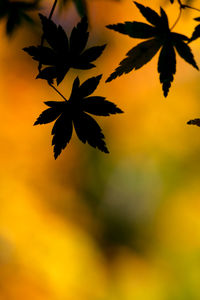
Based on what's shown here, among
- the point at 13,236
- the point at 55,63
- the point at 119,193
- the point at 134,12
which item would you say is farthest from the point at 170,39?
the point at 134,12

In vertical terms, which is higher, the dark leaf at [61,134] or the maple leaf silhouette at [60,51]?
the maple leaf silhouette at [60,51]

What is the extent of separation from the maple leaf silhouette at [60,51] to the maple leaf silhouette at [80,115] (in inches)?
1.5

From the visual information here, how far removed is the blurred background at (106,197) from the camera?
5543 mm

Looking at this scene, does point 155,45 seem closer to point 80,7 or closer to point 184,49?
point 184,49

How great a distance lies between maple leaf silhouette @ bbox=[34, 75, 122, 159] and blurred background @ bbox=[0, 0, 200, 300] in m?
4.85

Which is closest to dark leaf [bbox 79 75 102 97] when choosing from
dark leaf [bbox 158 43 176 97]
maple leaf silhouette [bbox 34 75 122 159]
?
maple leaf silhouette [bbox 34 75 122 159]

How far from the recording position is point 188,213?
559cm

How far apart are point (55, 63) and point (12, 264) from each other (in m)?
5.37

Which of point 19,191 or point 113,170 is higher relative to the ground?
point 113,170

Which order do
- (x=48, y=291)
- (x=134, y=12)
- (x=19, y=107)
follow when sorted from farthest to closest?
1. (x=134, y=12)
2. (x=19, y=107)
3. (x=48, y=291)

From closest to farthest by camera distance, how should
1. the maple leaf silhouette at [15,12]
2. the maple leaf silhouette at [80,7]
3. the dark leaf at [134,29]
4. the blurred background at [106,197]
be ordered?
the dark leaf at [134,29] < the maple leaf silhouette at [80,7] < the maple leaf silhouette at [15,12] < the blurred background at [106,197]

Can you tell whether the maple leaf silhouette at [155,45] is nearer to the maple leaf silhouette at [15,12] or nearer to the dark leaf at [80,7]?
the dark leaf at [80,7]

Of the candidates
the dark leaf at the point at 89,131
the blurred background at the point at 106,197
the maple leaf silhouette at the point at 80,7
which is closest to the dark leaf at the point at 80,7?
the maple leaf silhouette at the point at 80,7

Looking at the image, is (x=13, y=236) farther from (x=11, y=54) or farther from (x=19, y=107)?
(x=11, y=54)
